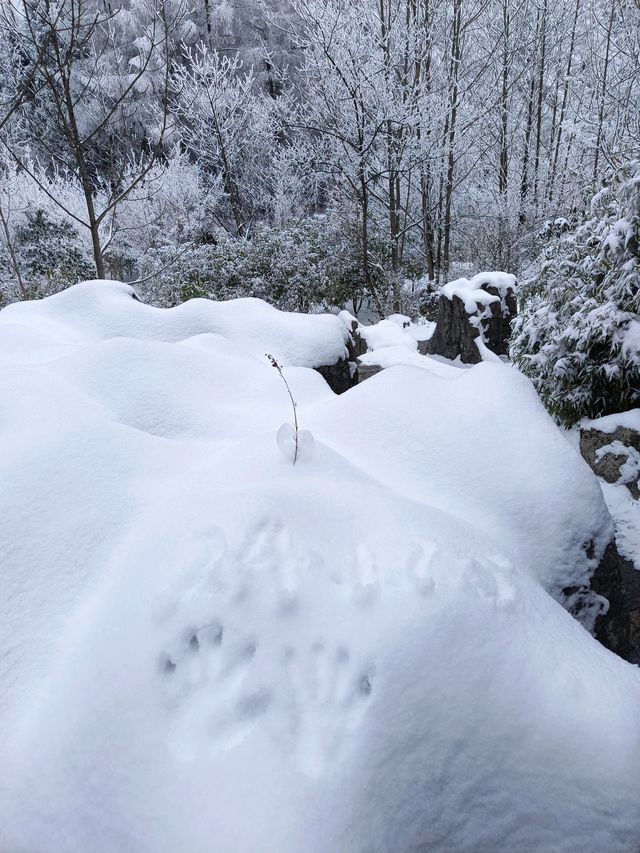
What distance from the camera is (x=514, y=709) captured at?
44.7 inches

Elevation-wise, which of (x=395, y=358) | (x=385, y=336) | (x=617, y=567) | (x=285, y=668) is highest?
(x=285, y=668)

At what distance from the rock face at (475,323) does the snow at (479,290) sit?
0.04 feet

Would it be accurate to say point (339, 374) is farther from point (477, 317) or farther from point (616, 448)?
point (477, 317)

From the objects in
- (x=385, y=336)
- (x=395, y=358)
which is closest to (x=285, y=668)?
(x=395, y=358)

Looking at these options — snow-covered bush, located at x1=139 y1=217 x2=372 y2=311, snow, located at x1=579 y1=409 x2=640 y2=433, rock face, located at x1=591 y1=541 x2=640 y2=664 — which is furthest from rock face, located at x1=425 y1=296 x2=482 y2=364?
rock face, located at x1=591 y1=541 x2=640 y2=664

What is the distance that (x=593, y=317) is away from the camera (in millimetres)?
3643

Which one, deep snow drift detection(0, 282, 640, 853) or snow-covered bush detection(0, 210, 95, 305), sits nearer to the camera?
deep snow drift detection(0, 282, 640, 853)

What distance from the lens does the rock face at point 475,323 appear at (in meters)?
6.48

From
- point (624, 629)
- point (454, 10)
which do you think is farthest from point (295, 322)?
point (454, 10)

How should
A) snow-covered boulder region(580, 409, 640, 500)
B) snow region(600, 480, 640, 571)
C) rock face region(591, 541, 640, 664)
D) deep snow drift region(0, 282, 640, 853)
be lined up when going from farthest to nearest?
1. snow-covered boulder region(580, 409, 640, 500)
2. snow region(600, 480, 640, 571)
3. rock face region(591, 541, 640, 664)
4. deep snow drift region(0, 282, 640, 853)

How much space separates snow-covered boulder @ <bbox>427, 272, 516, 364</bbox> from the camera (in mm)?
6480

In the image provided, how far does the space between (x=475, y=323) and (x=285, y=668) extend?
5939 mm

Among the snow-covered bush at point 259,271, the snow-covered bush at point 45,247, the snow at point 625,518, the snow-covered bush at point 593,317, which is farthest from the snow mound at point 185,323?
the snow-covered bush at point 45,247

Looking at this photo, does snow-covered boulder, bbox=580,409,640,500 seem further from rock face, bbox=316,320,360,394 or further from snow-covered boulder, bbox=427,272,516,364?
snow-covered boulder, bbox=427,272,516,364
